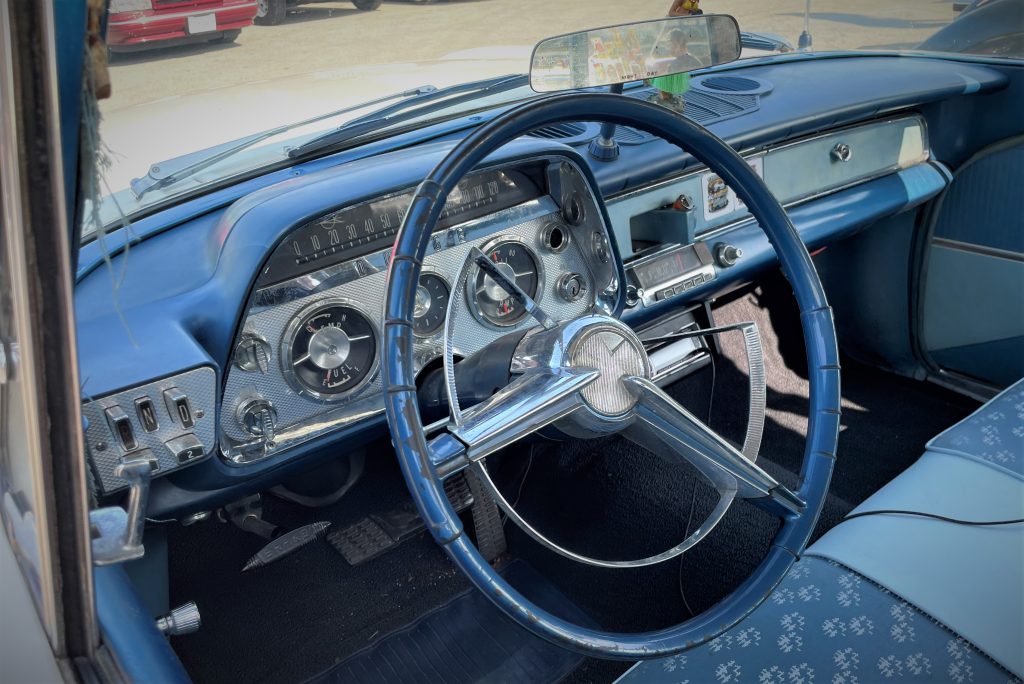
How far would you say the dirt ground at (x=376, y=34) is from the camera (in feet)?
4.83

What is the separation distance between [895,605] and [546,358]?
0.74 meters

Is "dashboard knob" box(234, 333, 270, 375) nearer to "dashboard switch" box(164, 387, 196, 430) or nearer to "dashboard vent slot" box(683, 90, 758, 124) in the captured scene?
"dashboard switch" box(164, 387, 196, 430)

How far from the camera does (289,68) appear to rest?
170cm

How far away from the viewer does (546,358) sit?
1.33 meters

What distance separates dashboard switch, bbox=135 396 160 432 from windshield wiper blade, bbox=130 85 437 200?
1.50ft

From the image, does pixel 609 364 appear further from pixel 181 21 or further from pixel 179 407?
pixel 181 21

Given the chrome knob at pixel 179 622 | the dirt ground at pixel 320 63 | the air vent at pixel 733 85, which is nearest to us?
the chrome knob at pixel 179 622

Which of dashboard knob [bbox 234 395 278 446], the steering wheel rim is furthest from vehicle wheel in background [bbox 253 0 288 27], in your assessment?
dashboard knob [bbox 234 395 278 446]

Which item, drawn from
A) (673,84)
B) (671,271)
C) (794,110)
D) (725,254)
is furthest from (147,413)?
(794,110)

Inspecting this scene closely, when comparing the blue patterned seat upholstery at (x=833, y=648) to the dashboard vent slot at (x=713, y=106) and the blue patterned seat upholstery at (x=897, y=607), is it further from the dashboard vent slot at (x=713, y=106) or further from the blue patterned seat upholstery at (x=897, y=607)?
the dashboard vent slot at (x=713, y=106)

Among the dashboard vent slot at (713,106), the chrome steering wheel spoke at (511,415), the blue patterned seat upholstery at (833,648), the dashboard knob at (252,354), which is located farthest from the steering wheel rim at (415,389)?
the dashboard vent slot at (713,106)

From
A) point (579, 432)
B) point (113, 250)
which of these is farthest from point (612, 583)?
point (113, 250)

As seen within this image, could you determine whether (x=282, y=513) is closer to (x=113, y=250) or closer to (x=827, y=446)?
(x=113, y=250)

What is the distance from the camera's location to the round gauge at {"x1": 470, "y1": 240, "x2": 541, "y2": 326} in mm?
1825
